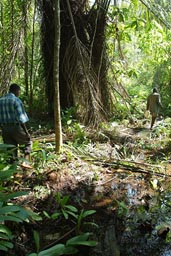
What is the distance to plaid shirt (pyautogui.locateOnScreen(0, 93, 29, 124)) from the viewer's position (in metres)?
5.33

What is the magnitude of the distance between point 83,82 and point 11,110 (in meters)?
3.45

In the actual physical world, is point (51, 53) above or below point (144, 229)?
above

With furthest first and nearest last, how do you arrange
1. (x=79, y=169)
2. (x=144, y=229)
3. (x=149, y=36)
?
(x=149, y=36)
(x=79, y=169)
(x=144, y=229)

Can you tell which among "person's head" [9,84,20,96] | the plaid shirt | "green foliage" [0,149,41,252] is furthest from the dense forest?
"person's head" [9,84,20,96]

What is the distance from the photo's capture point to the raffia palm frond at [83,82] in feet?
26.0

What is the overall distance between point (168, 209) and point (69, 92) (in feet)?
17.5

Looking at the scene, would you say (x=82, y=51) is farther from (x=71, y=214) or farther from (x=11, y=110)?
(x=71, y=214)

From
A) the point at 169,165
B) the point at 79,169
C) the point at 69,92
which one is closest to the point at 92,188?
the point at 79,169

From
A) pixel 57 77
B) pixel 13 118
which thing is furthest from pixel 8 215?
pixel 57 77

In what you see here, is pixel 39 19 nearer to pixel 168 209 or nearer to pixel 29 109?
pixel 29 109

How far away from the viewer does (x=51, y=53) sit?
959 cm

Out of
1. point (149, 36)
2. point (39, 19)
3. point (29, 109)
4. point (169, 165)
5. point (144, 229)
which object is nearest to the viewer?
point (144, 229)

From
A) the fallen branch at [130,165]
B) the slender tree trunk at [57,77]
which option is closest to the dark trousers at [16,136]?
the slender tree trunk at [57,77]

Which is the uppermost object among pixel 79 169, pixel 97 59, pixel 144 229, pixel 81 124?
pixel 97 59
